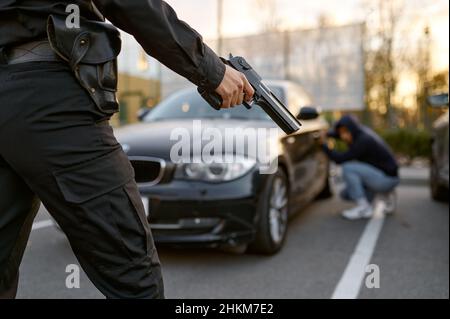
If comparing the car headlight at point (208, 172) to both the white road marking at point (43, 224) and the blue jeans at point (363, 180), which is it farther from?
the blue jeans at point (363, 180)

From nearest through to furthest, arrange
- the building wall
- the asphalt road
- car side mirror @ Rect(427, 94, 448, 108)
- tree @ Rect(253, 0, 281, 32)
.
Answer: the asphalt road < car side mirror @ Rect(427, 94, 448, 108) < the building wall < tree @ Rect(253, 0, 281, 32)

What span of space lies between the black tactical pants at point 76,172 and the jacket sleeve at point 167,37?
0.69 feet

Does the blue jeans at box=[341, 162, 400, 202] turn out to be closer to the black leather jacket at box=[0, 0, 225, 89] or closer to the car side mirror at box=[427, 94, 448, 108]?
the car side mirror at box=[427, 94, 448, 108]

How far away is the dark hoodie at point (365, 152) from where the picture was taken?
5.53 metres

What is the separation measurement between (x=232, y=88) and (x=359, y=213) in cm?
436

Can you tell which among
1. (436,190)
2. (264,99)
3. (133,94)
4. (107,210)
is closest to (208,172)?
(264,99)

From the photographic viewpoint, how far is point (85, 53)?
141 centimetres

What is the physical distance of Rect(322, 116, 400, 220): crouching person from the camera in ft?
18.2

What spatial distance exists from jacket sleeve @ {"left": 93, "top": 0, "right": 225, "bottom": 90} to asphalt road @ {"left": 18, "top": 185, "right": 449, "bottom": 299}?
1962 mm

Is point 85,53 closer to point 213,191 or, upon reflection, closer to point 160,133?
point 213,191

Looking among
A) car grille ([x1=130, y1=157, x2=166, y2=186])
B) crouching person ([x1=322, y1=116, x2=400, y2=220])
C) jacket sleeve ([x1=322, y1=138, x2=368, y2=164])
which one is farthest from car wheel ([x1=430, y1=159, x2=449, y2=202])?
car grille ([x1=130, y1=157, x2=166, y2=186])

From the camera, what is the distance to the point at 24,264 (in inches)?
147

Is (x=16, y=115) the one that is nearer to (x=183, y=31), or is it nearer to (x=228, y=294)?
(x=183, y=31)

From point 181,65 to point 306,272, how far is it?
8.30ft
